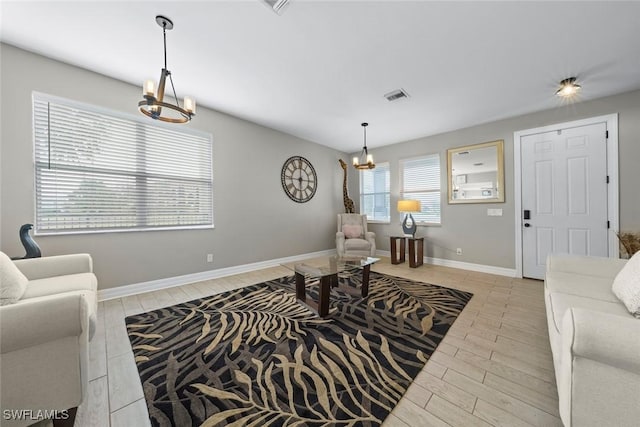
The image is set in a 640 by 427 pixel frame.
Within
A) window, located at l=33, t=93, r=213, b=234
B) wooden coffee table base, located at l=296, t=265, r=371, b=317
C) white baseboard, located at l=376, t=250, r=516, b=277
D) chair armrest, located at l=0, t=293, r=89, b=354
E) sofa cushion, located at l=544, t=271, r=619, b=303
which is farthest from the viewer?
white baseboard, located at l=376, t=250, r=516, b=277

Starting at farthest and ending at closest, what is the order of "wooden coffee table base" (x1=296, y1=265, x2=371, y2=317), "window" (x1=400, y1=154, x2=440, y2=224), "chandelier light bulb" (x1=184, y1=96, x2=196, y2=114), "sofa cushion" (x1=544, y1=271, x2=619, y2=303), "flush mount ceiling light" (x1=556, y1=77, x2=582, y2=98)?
"window" (x1=400, y1=154, x2=440, y2=224) < "flush mount ceiling light" (x1=556, y1=77, x2=582, y2=98) < "wooden coffee table base" (x1=296, y1=265, x2=371, y2=317) < "chandelier light bulb" (x1=184, y1=96, x2=196, y2=114) < "sofa cushion" (x1=544, y1=271, x2=619, y2=303)

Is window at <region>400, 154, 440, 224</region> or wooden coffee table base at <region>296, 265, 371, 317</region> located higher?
window at <region>400, 154, 440, 224</region>

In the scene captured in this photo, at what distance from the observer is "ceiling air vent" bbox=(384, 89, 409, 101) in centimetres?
291

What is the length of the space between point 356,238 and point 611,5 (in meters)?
3.83

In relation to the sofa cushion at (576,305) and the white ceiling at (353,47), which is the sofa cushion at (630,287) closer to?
the sofa cushion at (576,305)

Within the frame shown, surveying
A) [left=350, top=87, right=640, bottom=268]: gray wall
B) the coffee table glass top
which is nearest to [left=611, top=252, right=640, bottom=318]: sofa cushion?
the coffee table glass top

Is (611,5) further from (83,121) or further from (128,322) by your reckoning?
(83,121)

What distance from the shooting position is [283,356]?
166 centimetres

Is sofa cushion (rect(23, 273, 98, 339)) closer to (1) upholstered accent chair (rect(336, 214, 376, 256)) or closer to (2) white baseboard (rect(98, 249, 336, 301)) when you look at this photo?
(2) white baseboard (rect(98, 249, 336, 301))

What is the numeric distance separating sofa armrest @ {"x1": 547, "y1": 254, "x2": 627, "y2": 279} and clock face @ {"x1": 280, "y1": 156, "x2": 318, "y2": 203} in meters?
3.83

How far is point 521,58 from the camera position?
225cm

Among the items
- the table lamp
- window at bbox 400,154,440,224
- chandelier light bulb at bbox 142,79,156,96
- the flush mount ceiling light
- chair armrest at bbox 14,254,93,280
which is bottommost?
chair armrest at bbox 14,254,93,280

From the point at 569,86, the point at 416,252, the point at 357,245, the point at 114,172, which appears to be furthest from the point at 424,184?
the point at 114,172

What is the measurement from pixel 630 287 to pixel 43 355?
10.2 feet
